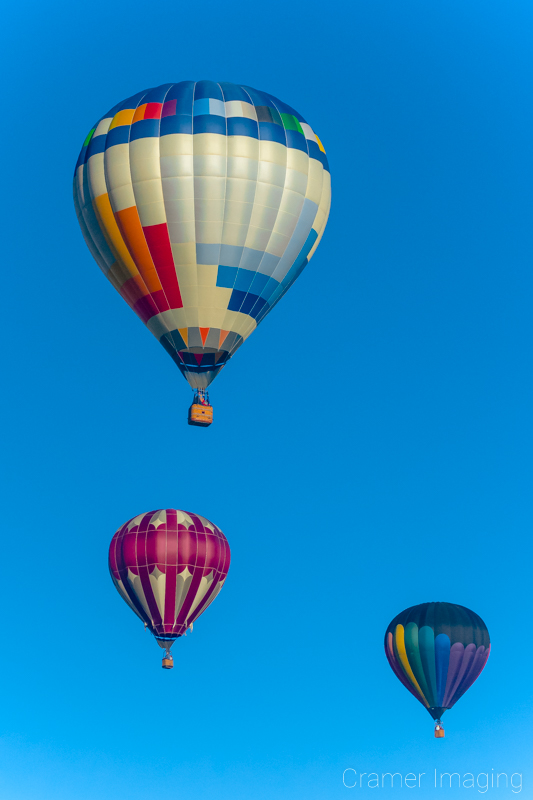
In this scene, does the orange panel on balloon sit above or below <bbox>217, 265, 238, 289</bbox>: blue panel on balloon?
above

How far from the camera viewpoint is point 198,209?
99.2 feet

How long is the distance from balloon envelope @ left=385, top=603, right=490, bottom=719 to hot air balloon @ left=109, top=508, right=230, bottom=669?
567 cm

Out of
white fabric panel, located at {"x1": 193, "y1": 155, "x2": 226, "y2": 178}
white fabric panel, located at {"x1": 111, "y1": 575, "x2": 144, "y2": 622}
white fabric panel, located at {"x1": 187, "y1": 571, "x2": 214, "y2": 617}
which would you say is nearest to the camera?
white fabric panel, located at {"x1": 193, "y1": 155, "x2": 226, "y2": 178}

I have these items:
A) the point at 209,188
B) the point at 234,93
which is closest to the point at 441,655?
the point at 209,188

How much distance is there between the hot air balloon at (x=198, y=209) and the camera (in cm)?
3028

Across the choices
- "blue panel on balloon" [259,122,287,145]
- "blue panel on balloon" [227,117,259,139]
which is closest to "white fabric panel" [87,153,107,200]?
"blue panel on balloon" [227,117,259,139]

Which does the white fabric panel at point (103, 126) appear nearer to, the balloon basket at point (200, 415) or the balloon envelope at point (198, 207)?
the balloon envelope at point (198, 207)

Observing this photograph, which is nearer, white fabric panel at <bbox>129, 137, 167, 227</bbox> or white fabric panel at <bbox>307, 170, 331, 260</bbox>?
white fabric panel at <bbox>129, 137, 167, 227</bbox>

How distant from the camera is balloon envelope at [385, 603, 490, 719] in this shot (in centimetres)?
3841

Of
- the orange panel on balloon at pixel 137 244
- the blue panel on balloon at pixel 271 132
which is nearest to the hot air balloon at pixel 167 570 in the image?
the orange panel on balloon at pixel 137 244

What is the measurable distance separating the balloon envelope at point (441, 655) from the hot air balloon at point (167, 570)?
567cm

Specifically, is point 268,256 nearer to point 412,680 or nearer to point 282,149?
point 282,149

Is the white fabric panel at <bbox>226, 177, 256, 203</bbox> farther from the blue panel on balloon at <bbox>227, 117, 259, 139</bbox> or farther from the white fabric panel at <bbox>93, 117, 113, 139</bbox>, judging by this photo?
the white fabric panel at <bbox>93, 117, 113, 139</bbox>

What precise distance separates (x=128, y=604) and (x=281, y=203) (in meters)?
11.9
